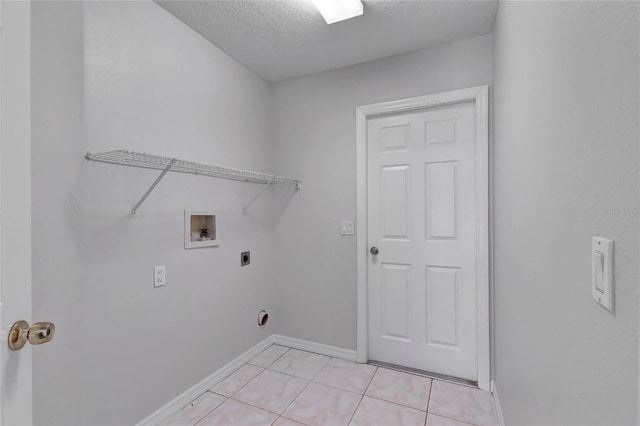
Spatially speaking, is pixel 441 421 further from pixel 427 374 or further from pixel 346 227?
pixel 346 227

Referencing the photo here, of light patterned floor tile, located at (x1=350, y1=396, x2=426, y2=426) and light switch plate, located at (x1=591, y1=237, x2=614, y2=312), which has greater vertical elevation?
light switch plate, located at (x1=591, y1=237, x2=614, y2=312)

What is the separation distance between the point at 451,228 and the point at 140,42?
2.28 m

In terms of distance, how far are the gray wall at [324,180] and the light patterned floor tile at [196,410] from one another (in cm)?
89

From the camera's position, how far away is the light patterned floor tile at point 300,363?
223 cm

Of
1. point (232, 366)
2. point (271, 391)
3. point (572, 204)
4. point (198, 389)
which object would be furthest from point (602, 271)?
point (232, 366)

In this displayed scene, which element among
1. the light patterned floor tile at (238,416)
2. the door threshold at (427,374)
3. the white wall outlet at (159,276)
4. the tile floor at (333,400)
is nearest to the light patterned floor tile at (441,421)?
the tile floor at (333,400)

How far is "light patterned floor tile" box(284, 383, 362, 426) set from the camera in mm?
1721

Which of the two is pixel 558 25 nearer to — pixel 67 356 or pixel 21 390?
pixel 21 390

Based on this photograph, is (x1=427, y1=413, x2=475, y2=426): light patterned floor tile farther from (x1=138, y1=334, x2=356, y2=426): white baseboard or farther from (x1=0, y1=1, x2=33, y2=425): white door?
(x1=0, y1=1, x2=33, y2=425): white door

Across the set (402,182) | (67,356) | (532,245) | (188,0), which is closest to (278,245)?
(402,182)

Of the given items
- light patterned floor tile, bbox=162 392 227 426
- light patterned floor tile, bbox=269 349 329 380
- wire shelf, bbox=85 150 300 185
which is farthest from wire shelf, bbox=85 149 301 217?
light patterned floor tile, bbox=269 349 329 380

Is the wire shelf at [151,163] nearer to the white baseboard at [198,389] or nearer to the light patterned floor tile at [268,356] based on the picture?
the white baseboard at [198,389]

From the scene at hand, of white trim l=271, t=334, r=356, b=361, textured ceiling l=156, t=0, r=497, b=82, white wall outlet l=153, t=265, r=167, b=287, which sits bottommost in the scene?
white trim l=271, t=334, r=356, b=361

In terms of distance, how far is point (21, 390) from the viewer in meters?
0.70
